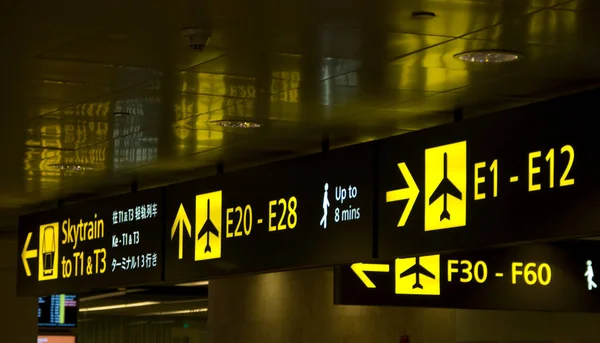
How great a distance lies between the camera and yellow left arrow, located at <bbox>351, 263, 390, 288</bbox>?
10031mm

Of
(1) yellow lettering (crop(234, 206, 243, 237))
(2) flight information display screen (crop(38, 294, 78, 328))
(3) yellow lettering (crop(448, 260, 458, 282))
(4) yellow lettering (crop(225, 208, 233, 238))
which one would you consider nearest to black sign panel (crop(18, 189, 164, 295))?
(4) yellow lettering (crop(225, 208, 233, 238))

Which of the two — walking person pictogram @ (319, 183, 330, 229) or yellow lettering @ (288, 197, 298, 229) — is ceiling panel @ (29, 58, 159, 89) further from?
yellow lettering @ (288, 197, 298, 229)

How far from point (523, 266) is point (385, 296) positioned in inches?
44.4

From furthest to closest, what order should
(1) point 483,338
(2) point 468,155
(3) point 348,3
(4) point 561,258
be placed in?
1. (1) point 483,338
2. (4) point 561,258
3. (2) point 468,155
4. (3) point 348,3

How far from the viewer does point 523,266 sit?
10.3m

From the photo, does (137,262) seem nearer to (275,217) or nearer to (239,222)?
(239,222)

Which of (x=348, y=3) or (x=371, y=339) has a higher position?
(x=348, y=3)

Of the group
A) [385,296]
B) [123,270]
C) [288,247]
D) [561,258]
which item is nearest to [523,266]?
[561,258]

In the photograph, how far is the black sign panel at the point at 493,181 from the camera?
7570 millimetres

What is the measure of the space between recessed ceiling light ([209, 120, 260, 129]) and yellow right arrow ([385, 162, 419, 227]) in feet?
3.90

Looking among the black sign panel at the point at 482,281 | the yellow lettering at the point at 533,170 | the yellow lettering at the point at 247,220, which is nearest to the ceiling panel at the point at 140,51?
the yellow lettering at the point at 533,170

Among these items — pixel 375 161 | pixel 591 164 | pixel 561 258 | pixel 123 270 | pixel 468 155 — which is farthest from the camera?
pixel 123 270

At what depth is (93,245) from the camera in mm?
12219

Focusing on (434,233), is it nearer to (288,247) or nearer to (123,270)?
(288,247)
